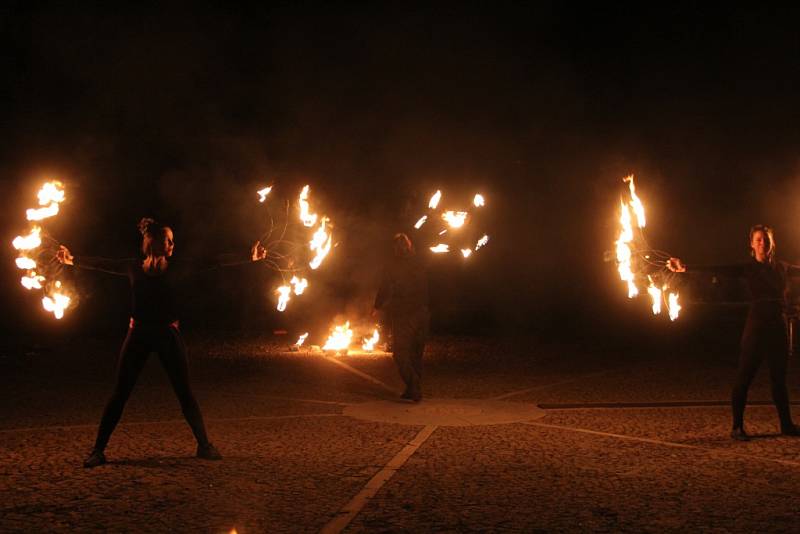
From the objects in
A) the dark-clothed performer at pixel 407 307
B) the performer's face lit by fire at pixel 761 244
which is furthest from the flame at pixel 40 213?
the performer's face lit by fire at pixel 761 244

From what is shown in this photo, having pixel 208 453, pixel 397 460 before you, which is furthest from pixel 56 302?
pixel 397 460

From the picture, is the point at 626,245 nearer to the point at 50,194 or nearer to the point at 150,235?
the point at 150,235

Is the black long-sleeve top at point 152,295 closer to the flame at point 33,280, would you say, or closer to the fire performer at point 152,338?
the fire performer at point 152,338

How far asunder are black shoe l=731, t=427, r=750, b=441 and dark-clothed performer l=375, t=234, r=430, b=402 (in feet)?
12.2

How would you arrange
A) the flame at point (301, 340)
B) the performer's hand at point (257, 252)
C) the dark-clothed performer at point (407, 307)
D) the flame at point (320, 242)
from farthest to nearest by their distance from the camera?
the flame at point (301, 340)
the flame at point (320, 242)
the dark-clothed performer at point (407, 307)
the performer's hand at point (257, 252)

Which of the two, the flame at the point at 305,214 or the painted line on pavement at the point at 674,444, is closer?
the painted line on pavement at the point at 674,444

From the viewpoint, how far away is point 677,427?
8.27 metres

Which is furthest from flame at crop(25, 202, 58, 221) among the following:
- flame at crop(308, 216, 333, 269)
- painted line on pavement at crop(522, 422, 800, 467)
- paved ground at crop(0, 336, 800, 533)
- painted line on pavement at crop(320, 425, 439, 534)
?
painted line on pavement at crop(522, 422, 800, 467)

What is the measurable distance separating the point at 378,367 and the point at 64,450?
7039 millimetres

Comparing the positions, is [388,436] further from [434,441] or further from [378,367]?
[378,367]

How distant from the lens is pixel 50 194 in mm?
8906

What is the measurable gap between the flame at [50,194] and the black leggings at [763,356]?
7194 millimetres

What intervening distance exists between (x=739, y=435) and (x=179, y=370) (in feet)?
16.7

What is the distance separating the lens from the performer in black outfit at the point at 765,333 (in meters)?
7.62
